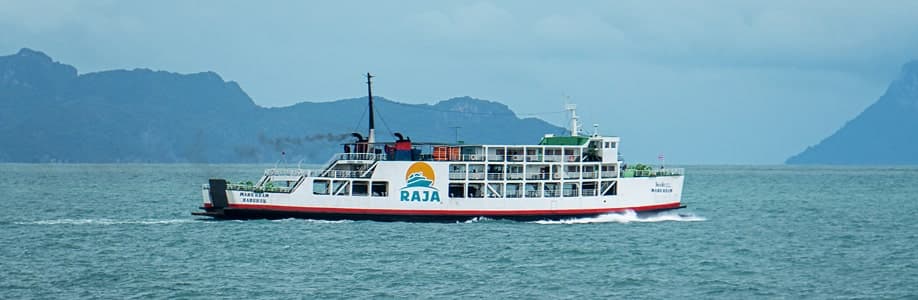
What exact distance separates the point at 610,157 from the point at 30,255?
26.5 m

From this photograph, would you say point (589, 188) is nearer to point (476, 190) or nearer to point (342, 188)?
point (476, 190)

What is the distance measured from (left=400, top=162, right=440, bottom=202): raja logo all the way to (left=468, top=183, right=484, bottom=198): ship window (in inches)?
89.7

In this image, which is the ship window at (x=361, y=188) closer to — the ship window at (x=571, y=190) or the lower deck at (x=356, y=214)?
the lower deck at (x=356, y=214)

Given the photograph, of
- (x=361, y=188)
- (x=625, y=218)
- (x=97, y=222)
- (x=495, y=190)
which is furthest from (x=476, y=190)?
(x=97, y=222)

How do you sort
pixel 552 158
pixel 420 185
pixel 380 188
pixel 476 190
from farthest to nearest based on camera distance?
pixel 552 158 → pixel 476 190 → pixel 380 188 → pixel 420 185

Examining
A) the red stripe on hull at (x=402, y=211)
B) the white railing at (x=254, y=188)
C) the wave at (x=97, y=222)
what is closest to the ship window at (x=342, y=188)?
the red stripe on hull at (x=402, y=211)

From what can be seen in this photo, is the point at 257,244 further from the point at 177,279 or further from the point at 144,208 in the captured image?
the point at 144,208

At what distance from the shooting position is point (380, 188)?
53531 millimetres

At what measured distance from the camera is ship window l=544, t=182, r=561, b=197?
5462 centimetres

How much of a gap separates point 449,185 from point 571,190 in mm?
6107

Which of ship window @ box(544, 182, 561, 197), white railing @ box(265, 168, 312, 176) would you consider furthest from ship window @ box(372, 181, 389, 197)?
ship window @ box(544, 182, 561, 197)

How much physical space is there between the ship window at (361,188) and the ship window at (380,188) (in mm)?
374

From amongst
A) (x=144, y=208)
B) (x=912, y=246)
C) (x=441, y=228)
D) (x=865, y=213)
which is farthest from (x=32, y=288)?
(x=865, y=213)

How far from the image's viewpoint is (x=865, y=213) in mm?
70375
